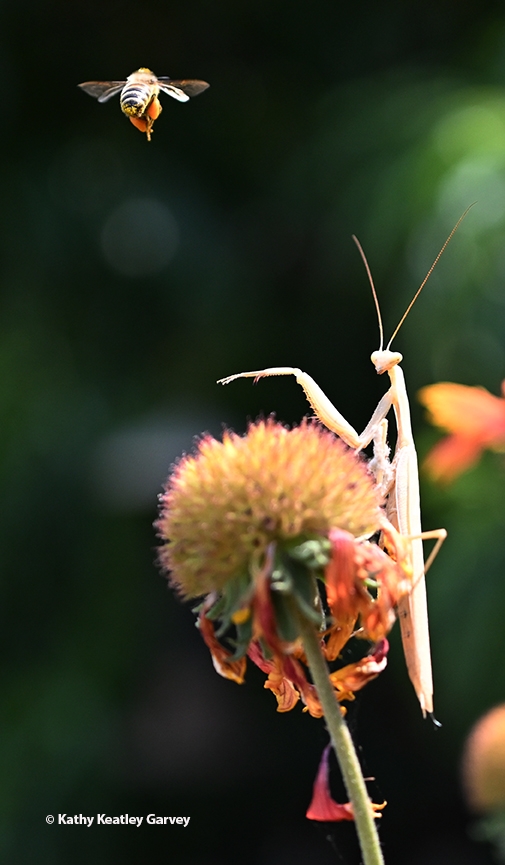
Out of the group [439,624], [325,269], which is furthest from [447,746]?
[325,269]

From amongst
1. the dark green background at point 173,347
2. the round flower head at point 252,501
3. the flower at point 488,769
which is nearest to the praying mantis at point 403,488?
the round flower head at point 252,501

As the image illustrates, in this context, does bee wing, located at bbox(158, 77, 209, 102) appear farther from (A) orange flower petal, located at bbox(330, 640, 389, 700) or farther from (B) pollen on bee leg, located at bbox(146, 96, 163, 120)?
(A) orange flower petal, located at bbox(330, 640, 389, 700)

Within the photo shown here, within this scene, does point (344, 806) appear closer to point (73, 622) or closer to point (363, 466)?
point (363, 466)

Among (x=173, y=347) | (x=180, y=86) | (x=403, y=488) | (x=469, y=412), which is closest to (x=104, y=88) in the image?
(x=180, y=86)

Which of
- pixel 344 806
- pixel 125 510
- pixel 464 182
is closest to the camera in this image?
pixel 344 806

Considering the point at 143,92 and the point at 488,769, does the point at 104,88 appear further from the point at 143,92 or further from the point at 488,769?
the point at 488,769
